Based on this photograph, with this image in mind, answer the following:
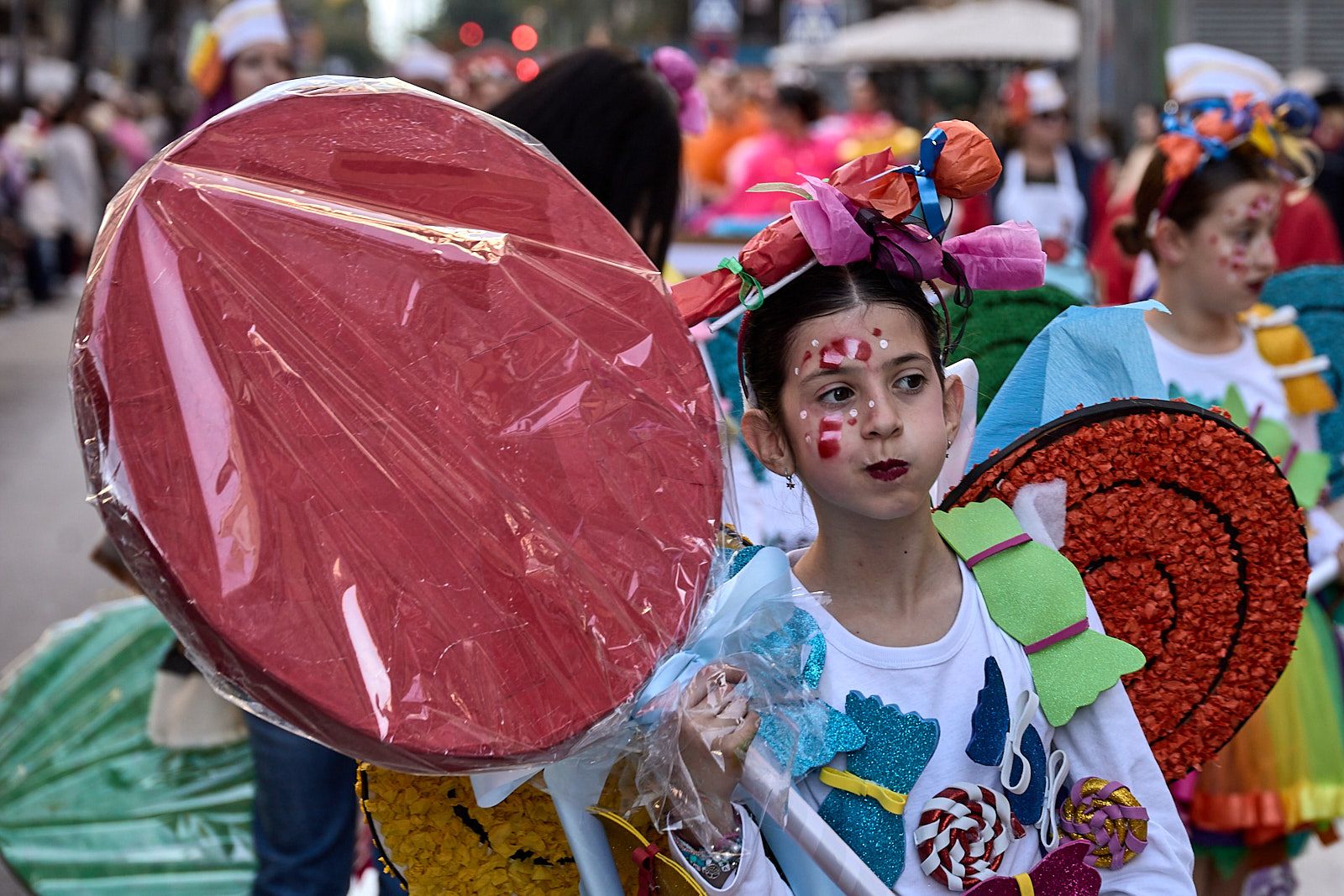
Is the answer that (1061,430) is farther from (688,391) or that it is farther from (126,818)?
(126,818)

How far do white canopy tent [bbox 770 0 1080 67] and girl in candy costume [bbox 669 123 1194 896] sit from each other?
745 inches

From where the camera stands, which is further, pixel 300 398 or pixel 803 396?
pixel 803 396

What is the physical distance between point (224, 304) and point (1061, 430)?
111 cm

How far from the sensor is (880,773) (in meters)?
2.02

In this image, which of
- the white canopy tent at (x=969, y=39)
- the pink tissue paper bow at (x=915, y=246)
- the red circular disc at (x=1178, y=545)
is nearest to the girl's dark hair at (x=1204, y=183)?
the red circular disc at (x=1178, y=545)

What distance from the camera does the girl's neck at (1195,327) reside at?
370 cm

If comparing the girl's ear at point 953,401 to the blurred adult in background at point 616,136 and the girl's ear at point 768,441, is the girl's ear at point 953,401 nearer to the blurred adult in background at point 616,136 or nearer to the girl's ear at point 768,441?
the girl's ear at point 768,441

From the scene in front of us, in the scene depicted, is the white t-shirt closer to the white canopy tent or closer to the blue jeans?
the blue jeans

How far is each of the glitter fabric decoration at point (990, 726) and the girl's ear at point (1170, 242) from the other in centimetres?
197

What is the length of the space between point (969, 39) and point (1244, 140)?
61.4 feet

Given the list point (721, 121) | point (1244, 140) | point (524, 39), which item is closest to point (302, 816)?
point (1244, 140)

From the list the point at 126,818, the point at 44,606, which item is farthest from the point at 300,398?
the point at 44,606

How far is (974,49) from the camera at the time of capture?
2150 centimetres

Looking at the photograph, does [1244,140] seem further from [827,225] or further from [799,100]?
[799,100]
